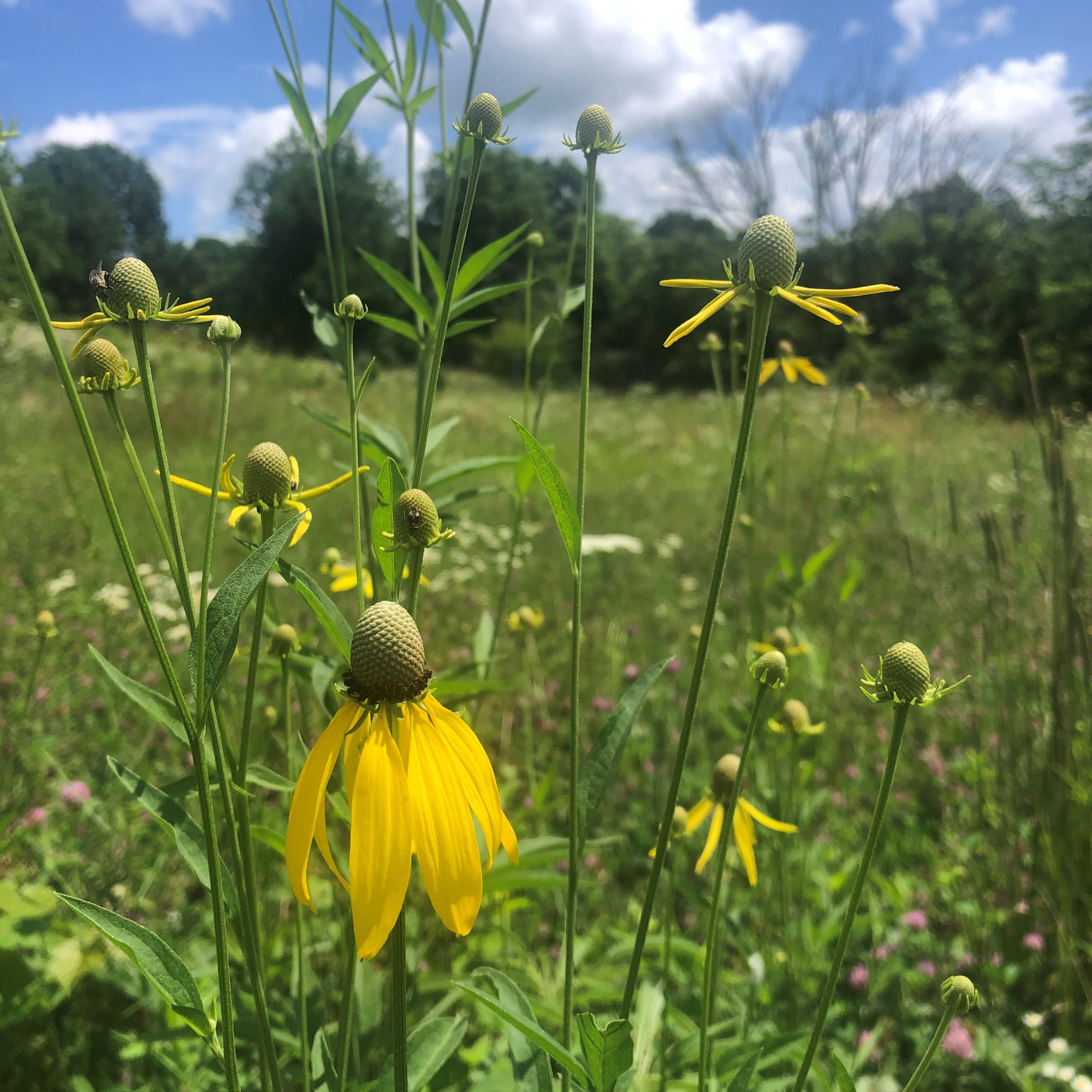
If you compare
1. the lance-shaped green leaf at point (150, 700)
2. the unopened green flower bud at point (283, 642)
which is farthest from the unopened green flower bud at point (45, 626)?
the lance-shaped green leaf at point (150, 700)

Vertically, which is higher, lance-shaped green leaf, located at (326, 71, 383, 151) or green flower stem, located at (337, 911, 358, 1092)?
lance-shaped green leaf, located at (326, 71, 383, 151)

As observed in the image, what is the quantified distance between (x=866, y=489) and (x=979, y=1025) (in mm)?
1264

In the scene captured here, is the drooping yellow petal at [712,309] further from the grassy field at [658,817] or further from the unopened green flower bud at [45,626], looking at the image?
the unopened green flower bud at [45,626]

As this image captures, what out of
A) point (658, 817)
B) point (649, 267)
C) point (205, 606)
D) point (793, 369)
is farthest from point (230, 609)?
point (649, 267)

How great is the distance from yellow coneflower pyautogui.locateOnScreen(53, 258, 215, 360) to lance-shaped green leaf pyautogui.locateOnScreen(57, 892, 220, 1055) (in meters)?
0.44

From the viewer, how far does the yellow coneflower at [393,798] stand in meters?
0.46

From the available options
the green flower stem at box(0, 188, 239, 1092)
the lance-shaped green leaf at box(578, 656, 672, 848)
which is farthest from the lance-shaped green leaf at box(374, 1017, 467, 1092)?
the lance-shaped green leaf at box(578, 656, 672, 848)

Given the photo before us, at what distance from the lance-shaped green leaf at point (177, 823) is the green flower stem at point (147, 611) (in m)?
0.07

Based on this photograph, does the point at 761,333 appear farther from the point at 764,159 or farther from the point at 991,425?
the point at 764,159

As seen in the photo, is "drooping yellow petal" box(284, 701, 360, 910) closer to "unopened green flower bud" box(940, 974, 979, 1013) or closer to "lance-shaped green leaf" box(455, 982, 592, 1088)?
"lance-shaped green leaf" box(455, 982, 592, 1088)

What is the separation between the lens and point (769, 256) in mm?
550

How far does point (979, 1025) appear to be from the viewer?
1.47 m

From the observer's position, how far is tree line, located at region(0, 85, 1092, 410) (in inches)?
432

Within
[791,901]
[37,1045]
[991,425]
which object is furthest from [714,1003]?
[991,425]
